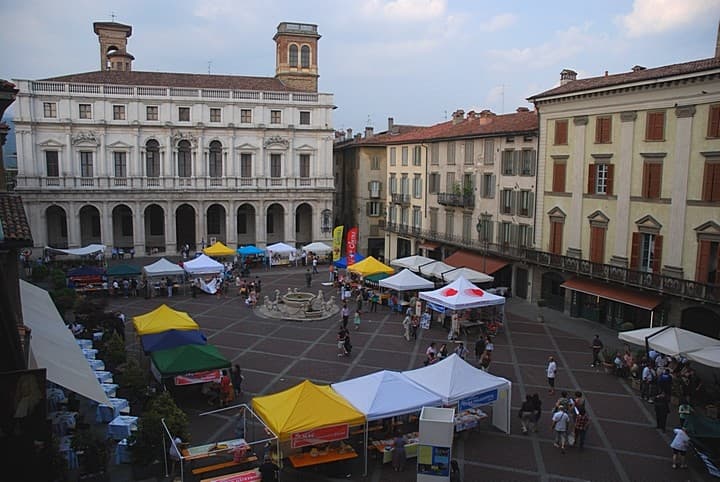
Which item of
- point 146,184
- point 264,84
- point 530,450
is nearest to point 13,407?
point 530,450

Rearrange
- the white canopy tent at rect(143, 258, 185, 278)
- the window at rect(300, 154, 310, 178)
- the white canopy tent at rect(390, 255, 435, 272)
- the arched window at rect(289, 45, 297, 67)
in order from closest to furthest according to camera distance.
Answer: the white canopy tent at rect(143, 258, 185, 278), the white canopy tent at rect(390, 255, 435, 272), the window at rect(300, 154, 310, 178), the arched window at rect(289, 45, 297, 67)

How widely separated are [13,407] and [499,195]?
118ft

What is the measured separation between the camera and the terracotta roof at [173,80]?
51.3 meters

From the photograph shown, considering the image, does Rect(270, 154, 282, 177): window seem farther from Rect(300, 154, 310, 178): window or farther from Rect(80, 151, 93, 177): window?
Rect(80, 151, 93, 177): window

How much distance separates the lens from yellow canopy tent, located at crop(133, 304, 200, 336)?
22.6 metres

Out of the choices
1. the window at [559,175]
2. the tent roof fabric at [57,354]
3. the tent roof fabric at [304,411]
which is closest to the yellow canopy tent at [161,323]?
the tent roof fabric at [57,354]

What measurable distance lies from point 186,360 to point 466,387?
872 cm

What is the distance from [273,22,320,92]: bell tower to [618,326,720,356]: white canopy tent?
144ft

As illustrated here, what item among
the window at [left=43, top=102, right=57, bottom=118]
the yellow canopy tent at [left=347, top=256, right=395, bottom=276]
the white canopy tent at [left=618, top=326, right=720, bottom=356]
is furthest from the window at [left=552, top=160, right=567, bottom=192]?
the window at [left=43, top=102, right=57, bottom=118]

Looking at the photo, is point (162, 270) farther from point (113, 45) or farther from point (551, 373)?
point (113, 45)

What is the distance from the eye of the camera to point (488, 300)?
28078 mm

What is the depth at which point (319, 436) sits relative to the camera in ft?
47.3

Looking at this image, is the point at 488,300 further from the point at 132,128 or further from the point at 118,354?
the point at 132,128

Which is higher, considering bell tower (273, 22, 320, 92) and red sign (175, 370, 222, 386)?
bell tower (273, 22, 320, 92)
